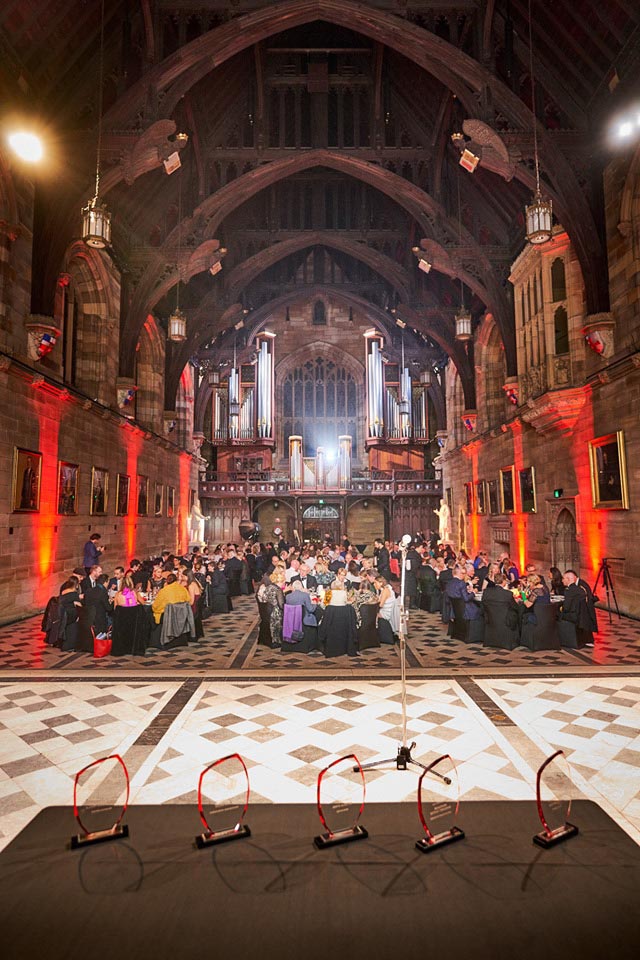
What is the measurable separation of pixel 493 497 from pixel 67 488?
36.9 feet

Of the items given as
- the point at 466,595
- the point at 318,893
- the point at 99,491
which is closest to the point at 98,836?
the point at 318,893

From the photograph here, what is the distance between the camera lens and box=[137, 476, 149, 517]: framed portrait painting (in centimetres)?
1595

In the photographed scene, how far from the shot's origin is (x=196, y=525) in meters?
21.9

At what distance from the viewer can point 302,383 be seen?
26750 mm

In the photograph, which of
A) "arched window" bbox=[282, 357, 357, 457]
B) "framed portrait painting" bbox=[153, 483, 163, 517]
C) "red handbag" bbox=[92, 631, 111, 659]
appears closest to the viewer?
"red handbag" bbox=[92, 631, 111, 659]

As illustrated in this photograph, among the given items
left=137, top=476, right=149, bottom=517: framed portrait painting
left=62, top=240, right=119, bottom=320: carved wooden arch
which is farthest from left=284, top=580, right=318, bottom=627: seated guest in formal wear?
left=137, top=476, right=149, bottom=517: framed portrait painting

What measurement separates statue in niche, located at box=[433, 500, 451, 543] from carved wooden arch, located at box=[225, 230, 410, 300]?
8290 mm

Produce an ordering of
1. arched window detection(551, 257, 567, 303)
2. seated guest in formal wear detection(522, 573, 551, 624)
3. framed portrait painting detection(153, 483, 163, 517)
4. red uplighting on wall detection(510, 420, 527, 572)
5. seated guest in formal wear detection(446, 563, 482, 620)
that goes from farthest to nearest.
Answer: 1. framed portrait painting detection(153, 483, 163, 517)
2. red uplighting on wall detection(510, 420, 527, 572)
3. arched window detection(551, 257, 567, 303)
4. seated guest in formal wear detection(446, 563, 482, 620)
5. seated guest in formal wear detection(522, 573, 551, 624)

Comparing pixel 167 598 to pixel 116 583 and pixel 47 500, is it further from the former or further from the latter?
pixel 47 500

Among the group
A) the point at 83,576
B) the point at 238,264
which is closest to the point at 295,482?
the point at 238,264

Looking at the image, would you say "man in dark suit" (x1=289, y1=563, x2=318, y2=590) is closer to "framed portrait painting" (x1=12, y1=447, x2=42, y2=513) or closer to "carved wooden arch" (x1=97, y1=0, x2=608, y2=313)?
"framed portrait painting" (x1=12, y1=447, x2=42, y2=513)

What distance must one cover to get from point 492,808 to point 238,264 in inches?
702

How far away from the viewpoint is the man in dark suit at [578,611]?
7547 millimetres

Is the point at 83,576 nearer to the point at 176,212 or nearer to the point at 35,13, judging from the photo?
the point at 35,13
